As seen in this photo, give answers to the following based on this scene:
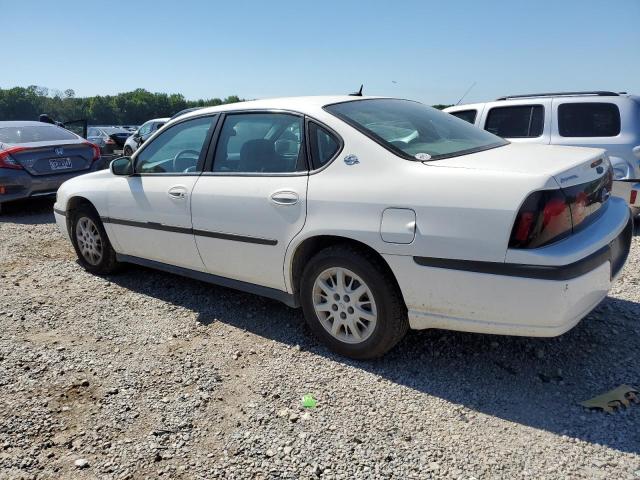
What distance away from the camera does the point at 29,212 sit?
8422 mm

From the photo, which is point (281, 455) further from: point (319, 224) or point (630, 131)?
point (630, 131)

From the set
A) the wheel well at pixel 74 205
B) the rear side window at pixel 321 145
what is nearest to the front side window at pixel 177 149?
the wheel well at pixel 74 205

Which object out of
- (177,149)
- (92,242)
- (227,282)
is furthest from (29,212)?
(227,282)

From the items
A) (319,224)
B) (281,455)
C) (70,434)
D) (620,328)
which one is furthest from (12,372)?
(620,328)

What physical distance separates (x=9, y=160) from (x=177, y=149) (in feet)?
16.6

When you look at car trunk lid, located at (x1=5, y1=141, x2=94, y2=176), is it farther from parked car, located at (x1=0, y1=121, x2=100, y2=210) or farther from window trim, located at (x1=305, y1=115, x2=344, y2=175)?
window trim, located at (x1=305, y1=115, x2=344, y2=175)

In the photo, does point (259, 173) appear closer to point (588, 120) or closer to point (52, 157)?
point (588, 120)

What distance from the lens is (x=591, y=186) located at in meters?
2.70

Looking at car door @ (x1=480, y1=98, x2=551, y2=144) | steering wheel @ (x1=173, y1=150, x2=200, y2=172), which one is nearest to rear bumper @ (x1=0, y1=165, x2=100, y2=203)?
steering wheel @ (x1=173, y1=150, x2=200, y2=172)

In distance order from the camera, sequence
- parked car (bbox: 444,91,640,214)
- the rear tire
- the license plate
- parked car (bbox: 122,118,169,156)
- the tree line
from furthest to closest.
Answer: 1. the tree line
2. parked car (bbox: 122,118,169,156)
3. the license plate
4. parked car (bbox: 444,91,640,214)
5. the rear tire

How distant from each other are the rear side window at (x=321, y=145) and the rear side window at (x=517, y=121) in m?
4.35

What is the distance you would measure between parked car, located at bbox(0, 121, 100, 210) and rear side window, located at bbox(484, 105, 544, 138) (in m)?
6.40

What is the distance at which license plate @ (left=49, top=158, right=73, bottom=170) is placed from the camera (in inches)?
315

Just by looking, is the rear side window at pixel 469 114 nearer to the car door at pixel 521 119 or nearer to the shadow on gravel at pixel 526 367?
the car door at pixel 521 119
